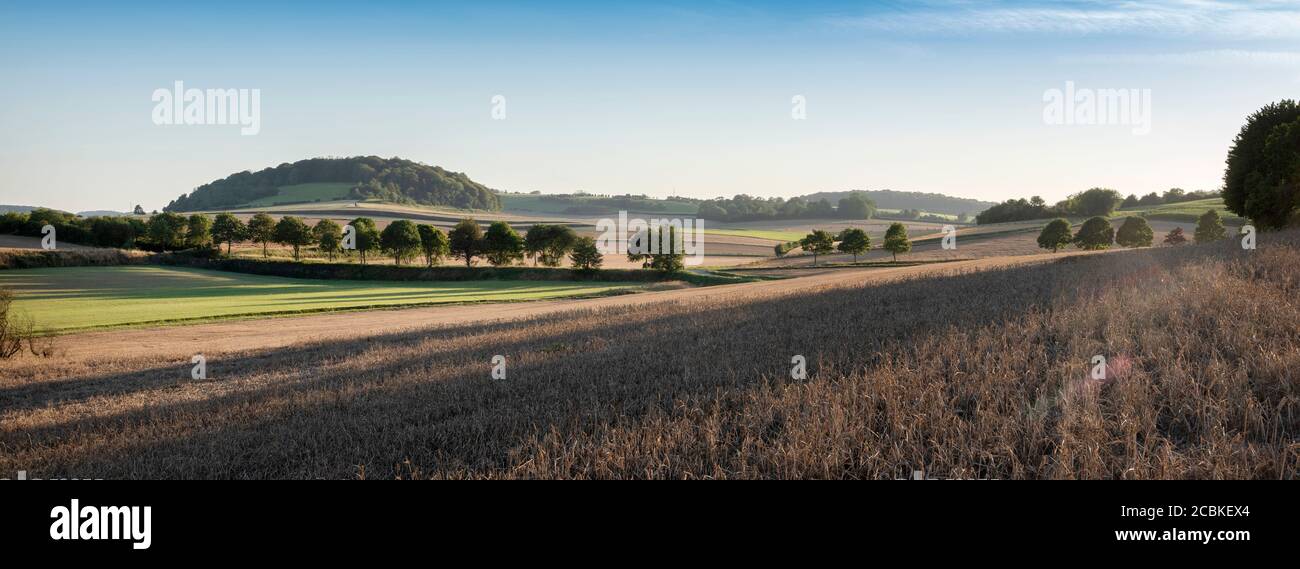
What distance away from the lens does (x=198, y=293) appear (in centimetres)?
5466

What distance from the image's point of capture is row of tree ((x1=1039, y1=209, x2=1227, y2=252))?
85.2 metres

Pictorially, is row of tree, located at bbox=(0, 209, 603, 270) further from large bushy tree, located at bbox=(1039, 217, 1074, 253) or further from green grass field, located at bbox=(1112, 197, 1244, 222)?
green grass field, located at bbox=(1112, 197, 1244, 222)

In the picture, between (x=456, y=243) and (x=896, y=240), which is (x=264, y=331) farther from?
(x=896, y=240)

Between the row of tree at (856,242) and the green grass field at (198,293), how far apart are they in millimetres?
47164

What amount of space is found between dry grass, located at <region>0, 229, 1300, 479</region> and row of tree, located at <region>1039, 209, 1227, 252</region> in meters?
87.0

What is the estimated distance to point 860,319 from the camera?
1174 cm

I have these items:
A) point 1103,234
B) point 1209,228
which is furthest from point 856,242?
point 1209,228

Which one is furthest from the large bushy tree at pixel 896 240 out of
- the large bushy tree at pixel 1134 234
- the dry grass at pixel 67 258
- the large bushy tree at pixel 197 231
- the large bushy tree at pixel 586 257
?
the large bushy tree at pixel 197 231

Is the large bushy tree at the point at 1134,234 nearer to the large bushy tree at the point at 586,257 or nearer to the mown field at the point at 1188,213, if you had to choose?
the mown field at the point at 1188,213
